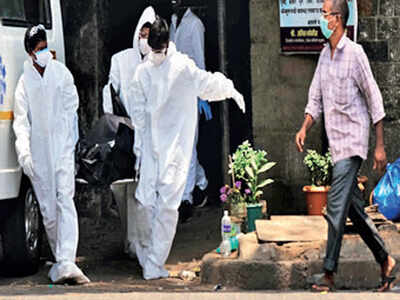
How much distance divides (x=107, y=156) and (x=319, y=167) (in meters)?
1.88

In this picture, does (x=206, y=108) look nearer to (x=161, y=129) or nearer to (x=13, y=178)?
(x=161, y=129)

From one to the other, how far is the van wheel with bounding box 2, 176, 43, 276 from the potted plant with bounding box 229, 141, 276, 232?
1757 millimetres

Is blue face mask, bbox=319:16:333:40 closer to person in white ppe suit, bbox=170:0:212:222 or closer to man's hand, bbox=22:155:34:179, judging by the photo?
man's hand, bbox=22:155:34:179

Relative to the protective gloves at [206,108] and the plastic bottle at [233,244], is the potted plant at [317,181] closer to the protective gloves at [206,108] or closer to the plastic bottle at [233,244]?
the plastic bottle at [233,244]

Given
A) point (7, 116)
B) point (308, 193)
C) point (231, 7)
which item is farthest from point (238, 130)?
point (7, 116)

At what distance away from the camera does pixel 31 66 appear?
7918mm

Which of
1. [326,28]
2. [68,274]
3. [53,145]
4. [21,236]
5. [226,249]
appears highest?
[326,28]

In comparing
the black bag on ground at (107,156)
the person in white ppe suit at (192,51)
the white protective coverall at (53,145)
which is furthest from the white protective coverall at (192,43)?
the white protective coverall at (53,145)

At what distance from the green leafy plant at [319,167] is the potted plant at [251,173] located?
0.33 m

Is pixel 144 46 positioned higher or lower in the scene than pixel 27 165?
higher

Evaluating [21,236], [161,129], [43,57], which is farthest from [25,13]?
[21,236]

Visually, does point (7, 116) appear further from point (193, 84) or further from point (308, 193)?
point (308, 193)

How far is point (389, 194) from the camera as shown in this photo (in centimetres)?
855

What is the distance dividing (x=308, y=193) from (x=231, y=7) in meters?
2.56
